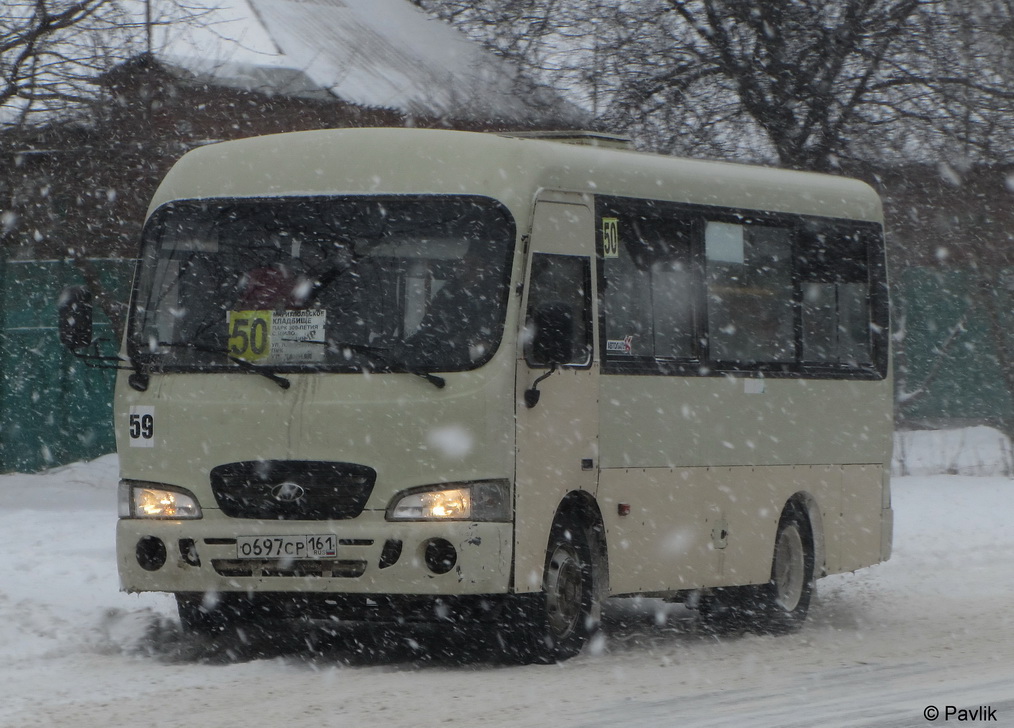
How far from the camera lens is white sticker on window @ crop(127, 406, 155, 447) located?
942 centimetres

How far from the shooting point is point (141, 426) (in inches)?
372

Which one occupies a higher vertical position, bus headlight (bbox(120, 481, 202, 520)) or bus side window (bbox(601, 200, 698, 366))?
bus side window (bbox(601, 200, 698, 366))

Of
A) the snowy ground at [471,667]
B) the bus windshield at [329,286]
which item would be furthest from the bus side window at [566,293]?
the snowy ground at [471,667]

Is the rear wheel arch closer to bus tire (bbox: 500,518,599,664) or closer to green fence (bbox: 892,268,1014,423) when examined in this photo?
bus tire (bbox: 500,518,599,664)

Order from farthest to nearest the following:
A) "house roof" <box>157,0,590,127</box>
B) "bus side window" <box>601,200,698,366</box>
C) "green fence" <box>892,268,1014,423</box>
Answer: "green fence" <box>892,268,1014,423</box>, "house roof" <box>157,0,590,127</box>, "bus side window" <box>601,200,698,366</box>

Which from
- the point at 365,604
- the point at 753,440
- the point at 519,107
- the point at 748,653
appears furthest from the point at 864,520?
the point at 519,107

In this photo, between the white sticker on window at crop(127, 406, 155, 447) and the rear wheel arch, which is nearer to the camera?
the white sticker on window at crop(127, 406, 155, 447)

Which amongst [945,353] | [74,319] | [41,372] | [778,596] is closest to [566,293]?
[74,319]

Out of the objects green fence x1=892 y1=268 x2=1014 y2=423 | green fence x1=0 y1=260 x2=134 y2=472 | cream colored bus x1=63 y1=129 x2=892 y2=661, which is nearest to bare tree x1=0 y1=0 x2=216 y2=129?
green fence x1=0 y1=260 x2=134 y2=472

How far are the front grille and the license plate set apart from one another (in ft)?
0.35

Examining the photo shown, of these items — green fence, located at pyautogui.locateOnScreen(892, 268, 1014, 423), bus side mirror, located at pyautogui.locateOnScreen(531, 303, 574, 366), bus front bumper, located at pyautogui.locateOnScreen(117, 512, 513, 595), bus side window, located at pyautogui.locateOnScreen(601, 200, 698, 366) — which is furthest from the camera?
green fence, located at pyautogui.locateOnScreen(892, 268, 1014, 423)

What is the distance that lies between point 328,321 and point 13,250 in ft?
31.5

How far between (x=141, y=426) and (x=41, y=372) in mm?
9842

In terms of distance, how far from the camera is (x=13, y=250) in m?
18.0
